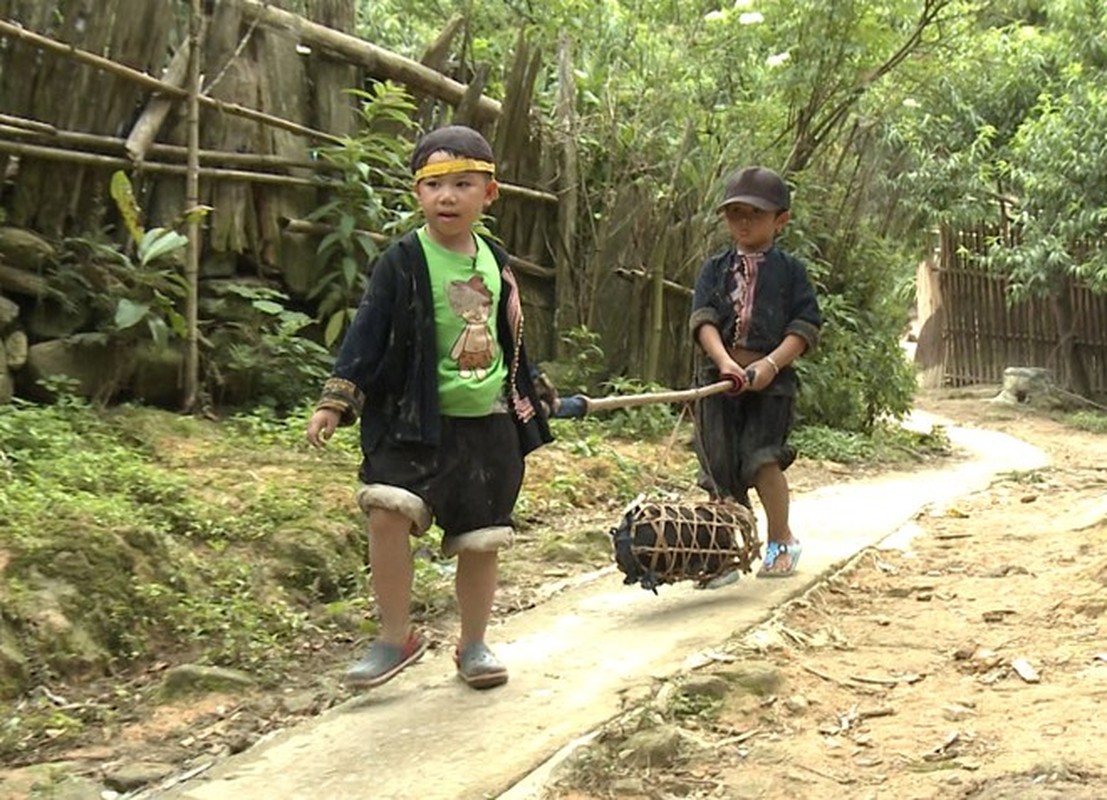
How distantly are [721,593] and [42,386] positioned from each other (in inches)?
110

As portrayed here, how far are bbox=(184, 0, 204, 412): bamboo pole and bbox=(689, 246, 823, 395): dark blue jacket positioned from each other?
88.1 inches

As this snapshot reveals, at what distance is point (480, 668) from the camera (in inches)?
119

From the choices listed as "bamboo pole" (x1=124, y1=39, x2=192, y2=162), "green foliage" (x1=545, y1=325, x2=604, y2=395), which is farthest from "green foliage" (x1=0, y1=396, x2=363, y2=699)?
"green foliage" (x1=545, y1=325, x2=604, y2=395)

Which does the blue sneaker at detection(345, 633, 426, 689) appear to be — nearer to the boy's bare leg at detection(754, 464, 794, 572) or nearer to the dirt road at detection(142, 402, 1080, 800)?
the dirt road at detection(142, 402, 1080, 800)

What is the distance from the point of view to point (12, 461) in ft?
13.1

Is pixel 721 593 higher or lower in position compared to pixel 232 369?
lower

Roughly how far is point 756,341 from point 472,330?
59.7 inches

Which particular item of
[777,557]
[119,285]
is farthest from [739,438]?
[119,285]

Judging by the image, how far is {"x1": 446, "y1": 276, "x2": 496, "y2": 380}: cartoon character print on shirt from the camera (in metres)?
3.01

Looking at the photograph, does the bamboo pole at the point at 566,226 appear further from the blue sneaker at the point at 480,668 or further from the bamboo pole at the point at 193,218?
the blue sneaker at the point at 480,668

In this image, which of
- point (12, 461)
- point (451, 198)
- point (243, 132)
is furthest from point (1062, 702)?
point (243, 132)

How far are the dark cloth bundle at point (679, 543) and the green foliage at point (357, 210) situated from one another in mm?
2628

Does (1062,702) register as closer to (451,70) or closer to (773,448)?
(773,448)

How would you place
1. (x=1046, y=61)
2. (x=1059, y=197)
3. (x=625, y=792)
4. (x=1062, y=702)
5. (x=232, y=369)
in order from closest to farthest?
(x=625, y=792), (x=1062, y=702), (x=232, y=369), (x=1059, y=197), (x=1046, y=61)
